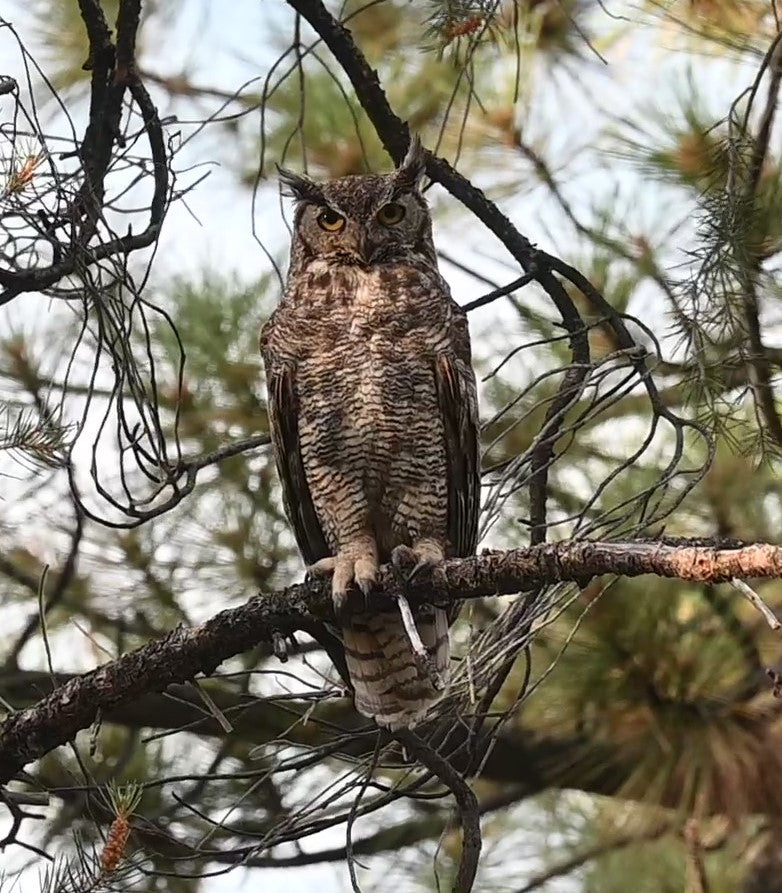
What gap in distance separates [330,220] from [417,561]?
74 cm

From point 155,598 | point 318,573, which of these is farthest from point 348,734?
point 155,598

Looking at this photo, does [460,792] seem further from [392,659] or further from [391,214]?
[391,214]

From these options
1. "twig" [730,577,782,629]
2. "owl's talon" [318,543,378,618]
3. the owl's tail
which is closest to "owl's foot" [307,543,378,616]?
"owl's talon" [318,543,378,618]

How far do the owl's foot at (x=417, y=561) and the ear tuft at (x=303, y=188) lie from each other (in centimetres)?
69

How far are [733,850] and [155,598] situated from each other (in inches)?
52.9

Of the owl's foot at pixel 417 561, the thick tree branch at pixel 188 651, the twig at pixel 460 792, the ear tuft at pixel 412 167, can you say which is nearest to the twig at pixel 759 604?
the thick tree branch at pixel 188 651

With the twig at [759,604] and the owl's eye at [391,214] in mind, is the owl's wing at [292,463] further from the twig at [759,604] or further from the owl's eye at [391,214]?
the twig at [759,604]

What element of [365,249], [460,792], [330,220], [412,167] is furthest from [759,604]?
[330,220]

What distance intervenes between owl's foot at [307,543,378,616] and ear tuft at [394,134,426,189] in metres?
0.64

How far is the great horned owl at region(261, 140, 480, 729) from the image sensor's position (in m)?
2.32

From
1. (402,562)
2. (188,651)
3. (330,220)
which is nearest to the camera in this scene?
(188,651)

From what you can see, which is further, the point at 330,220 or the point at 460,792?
the point at 330,220

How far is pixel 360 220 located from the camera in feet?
8.27

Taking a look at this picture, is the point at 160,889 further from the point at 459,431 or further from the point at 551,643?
the point at 459,431
